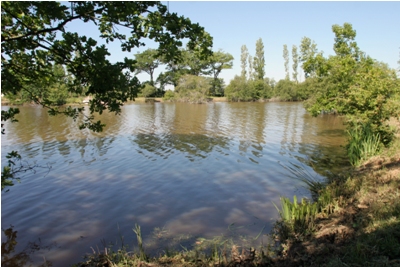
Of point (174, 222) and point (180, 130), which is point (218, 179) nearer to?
point (174, 222)

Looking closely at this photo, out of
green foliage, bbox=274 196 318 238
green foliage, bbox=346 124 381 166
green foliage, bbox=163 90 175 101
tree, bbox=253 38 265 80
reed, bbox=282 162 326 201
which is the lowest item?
reed, bbox=282 162 326 201

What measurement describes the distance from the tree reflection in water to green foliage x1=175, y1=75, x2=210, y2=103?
59.8 metres

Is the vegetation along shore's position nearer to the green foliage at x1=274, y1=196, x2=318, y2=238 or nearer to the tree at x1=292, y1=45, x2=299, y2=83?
the green foliage at x1=274, y1=196, x2=318, y2=238

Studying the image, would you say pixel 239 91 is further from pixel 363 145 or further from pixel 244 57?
pixel 363 145

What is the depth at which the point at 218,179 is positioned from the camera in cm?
1095

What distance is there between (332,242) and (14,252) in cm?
656

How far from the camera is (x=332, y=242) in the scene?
16.0 ft

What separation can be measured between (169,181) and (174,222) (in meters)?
3.48

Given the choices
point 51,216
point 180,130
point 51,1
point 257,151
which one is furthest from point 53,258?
point 180,130

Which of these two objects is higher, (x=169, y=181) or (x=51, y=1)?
(x=51, y=1)

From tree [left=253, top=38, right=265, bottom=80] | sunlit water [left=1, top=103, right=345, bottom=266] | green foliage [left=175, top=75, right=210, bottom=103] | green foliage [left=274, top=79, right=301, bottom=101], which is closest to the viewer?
sunlit water [left=1, top=103, right=345, bottom=266]

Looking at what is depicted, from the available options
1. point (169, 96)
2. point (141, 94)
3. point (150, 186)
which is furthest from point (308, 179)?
point (169, 96)

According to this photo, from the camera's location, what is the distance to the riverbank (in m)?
4.07

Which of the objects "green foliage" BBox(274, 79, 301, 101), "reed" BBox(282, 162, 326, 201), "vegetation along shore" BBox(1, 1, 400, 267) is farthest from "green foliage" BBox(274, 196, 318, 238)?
"green foliage" BBox(274, 79, 301, 101)
